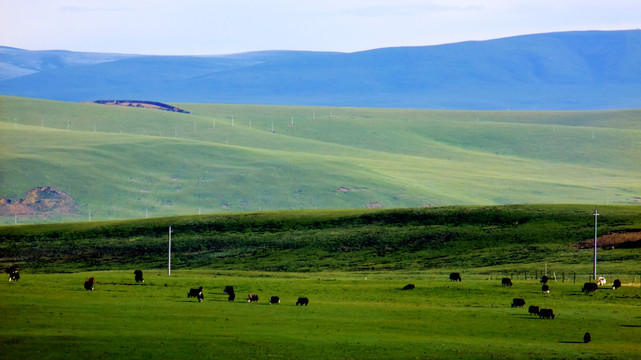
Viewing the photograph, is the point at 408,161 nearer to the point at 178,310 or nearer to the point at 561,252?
the point at 561,252

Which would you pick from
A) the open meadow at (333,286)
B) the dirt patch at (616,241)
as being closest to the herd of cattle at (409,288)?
the open meadow at (333,286)

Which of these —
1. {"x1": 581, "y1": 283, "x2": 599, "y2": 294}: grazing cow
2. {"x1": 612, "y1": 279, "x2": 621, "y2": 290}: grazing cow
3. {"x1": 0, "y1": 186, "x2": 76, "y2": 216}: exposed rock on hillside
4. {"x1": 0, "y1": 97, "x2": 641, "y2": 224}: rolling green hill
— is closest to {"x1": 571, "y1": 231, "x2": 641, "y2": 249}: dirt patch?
{"x1": 612, "y1": 279, "x2": 621, "y2": 290}: grazing cow

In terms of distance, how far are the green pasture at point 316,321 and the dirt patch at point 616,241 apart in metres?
19.5

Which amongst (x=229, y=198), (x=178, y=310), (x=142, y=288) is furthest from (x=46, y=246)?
(x=229, y=198)

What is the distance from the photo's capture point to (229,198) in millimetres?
162125

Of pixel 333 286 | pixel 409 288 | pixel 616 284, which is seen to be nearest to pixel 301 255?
pixel 333 286

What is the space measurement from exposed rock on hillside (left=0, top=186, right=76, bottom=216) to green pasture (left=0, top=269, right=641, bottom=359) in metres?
92.5

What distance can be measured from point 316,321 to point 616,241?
41.4 m

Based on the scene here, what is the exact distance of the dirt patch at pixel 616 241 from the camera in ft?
249

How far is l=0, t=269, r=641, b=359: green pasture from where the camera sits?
35.4 m

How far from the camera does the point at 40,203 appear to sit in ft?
499

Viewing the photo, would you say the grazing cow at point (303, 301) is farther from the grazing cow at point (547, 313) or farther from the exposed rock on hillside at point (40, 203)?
the exposed rock on hillside at point (40, 203)

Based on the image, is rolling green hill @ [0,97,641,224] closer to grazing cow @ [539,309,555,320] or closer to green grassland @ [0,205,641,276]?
green grassland @ [0,205,641,276]

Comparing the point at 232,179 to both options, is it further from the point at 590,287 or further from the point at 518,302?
the point at 518,302
